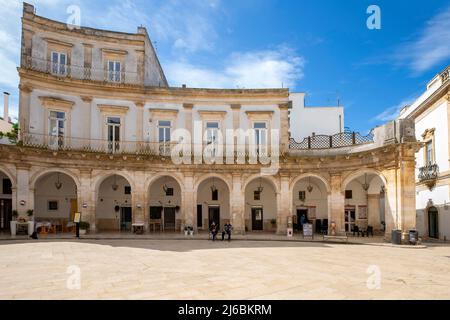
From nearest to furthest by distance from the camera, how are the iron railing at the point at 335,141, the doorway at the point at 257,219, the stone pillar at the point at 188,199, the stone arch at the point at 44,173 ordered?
the stone arch at the point at 44,173 → the iron railing at the point at 335,141 → the stone pillar at the point at 188,199 → the doorway at the point at 257,219

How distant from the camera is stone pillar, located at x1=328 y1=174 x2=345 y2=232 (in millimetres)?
21734

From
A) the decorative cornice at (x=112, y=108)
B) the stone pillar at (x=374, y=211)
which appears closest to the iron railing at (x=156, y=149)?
the decorative cornice at (x=112, y=108)

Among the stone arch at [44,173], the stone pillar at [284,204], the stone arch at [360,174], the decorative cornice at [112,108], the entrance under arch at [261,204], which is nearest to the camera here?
the stone arch at [360,174]

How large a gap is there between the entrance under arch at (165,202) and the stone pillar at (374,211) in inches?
589

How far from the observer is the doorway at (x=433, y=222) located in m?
21.1

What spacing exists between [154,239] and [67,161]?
827cm

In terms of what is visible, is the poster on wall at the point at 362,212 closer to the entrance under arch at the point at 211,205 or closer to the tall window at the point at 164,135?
the entrance under arch at the point at 211,205

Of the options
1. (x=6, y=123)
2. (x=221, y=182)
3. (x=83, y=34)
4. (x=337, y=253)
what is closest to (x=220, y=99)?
(x=221, y=182)

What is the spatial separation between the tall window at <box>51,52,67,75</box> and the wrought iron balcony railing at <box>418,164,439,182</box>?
26.4 m

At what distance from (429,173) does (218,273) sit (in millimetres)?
18459

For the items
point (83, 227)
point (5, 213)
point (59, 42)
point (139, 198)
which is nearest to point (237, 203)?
point (139, 198)

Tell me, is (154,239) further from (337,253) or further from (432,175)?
(432,175)

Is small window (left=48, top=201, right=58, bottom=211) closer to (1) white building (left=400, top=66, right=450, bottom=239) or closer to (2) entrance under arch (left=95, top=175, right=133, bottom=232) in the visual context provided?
(2) entrance under arch (left=95, top=175, right=133, bottom=232)
